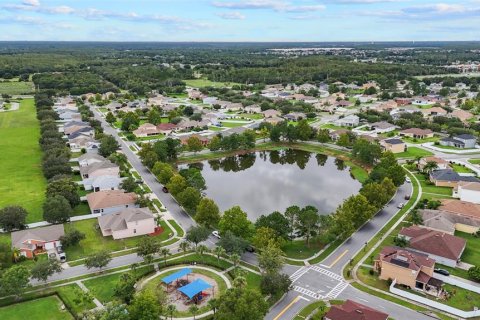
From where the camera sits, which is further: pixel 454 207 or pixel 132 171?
pixel 132 171

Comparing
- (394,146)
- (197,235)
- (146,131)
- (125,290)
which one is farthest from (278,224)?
(146,131)

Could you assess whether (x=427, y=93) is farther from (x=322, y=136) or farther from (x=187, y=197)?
(x=187, y=197)

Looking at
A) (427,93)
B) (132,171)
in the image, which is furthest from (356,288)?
(427,93)

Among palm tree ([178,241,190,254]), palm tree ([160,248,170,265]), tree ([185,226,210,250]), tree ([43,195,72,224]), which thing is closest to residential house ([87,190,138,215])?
tree ([43,195,72,224])

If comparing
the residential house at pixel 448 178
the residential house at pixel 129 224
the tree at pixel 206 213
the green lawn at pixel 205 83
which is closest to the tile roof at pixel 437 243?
the residential house at pixel 448 178

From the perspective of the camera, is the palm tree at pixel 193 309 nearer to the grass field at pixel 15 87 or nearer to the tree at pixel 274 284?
the tree at pixel 274 284

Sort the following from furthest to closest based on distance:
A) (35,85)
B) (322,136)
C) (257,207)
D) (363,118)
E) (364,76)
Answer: (364,76)
(35,85)
(363,118)
(322,136)
(257,207)
